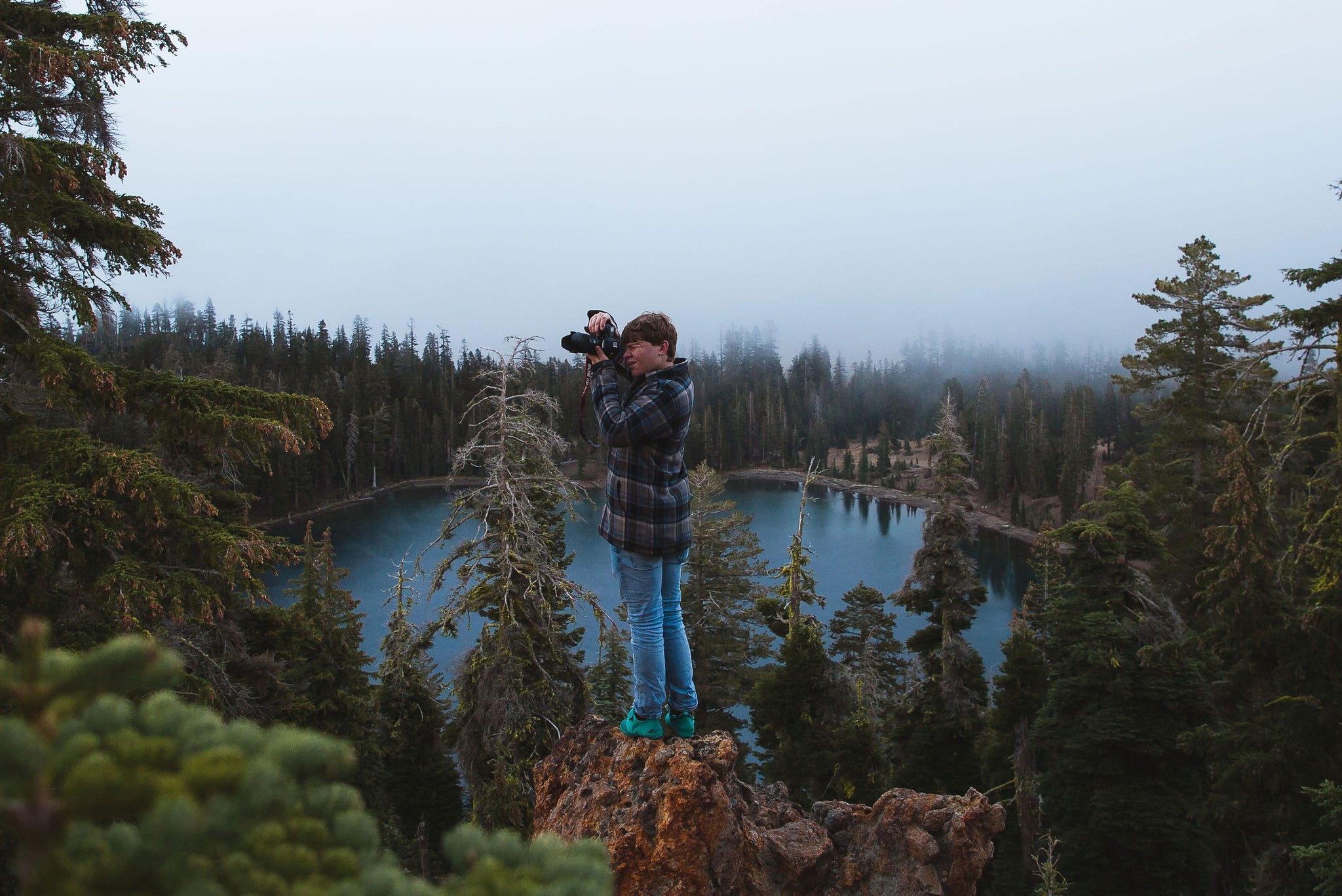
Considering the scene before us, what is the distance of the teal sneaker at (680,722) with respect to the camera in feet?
16.2

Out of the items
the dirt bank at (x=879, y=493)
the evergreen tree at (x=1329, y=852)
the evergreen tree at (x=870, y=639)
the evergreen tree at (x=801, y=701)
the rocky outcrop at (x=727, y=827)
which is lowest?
the dirt bank at (x=879, y=493)

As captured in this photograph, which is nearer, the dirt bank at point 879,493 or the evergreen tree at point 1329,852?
the evergreen tree at point 1329,852

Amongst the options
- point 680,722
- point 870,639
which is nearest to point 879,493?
point 870,639

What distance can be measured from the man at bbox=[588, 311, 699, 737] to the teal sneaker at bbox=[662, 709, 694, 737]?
475mm

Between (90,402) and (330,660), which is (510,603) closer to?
(90,402)

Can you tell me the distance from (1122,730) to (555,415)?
406 inches

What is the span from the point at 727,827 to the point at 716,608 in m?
18.1

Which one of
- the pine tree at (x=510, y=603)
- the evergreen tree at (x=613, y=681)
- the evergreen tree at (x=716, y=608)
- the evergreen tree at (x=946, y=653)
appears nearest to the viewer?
the pine tree at (x=510, y=603)

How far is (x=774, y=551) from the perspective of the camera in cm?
5047

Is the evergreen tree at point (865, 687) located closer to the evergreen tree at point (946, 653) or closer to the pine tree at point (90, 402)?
the evergreen tree at point (946, 653)

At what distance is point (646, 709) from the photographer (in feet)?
15.9

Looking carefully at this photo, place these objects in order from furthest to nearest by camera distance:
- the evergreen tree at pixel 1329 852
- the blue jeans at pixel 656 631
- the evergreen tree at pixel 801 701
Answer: the evergreen tree at pixel 801 701
the evergreen tree at pixel 1329 852
the blue jeans at pixel 656 631

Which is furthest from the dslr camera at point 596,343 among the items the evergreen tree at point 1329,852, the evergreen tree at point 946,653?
the evergreen tree at point 946,653

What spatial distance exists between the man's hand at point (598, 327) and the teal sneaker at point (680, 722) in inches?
97.7
